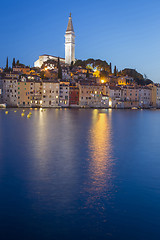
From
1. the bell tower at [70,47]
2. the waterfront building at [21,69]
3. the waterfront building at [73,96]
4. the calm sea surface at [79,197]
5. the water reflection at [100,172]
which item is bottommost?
the calm sea surface at [79,197]

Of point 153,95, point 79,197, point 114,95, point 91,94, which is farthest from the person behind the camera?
point 153,95

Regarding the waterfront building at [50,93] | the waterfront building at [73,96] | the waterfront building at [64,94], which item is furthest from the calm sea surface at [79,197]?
the waterfront building at [73,96]

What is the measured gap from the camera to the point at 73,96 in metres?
92.5

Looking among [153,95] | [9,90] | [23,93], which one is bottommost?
[23,93]

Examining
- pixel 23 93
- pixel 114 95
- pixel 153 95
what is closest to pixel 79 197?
pixel 23 93

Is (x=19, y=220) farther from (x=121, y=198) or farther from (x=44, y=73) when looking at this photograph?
(x=44, y=73)

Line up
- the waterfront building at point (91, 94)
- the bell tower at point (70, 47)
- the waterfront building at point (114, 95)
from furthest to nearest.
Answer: the bell tower at point (70, 47), the waterfront building at point (114, 95), the waterfront building at point (91, 94)

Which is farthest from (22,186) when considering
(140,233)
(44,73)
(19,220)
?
(44,73)

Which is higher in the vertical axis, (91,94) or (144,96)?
(144,96)

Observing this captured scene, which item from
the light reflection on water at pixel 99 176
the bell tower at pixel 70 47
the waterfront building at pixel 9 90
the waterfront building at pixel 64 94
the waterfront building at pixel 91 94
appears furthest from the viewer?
the bell tower at pixel 70 47

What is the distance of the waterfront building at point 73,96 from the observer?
91.6 metres

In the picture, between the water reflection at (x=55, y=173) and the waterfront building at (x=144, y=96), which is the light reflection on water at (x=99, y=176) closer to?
the water reflection at (x=55, y=173)

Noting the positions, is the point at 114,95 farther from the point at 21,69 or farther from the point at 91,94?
the point at 21,69

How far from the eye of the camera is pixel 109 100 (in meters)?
99.8
